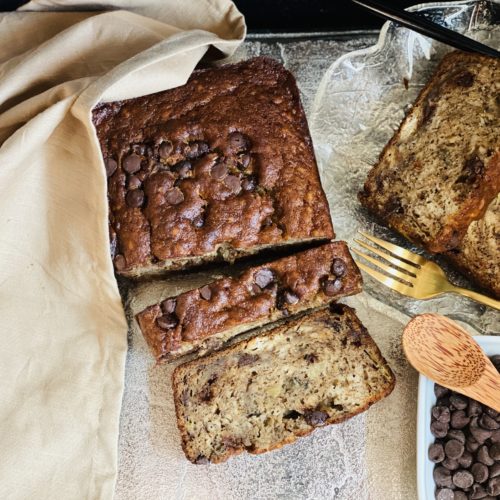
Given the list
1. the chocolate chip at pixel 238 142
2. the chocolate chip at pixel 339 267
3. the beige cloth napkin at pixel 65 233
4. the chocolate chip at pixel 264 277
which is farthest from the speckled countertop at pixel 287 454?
the chocolate chip at pixel 238 142

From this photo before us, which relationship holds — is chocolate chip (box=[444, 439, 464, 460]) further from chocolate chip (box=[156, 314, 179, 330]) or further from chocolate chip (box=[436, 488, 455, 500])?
chocolate chip (box=[156, 314, 179, 330])

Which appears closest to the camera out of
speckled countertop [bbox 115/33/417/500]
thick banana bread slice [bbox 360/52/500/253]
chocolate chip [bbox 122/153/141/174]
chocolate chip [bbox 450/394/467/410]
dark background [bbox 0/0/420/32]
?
thick banana bread slice [bbox 360/52/500/253]

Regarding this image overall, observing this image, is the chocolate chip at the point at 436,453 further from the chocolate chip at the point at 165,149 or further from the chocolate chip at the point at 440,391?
the chocolate chip at the point at 165,149

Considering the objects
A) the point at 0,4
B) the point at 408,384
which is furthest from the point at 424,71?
the point at 0,4

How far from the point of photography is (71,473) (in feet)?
10.0

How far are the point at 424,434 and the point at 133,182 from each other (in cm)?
160

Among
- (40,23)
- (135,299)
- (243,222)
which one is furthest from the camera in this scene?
(135,299)

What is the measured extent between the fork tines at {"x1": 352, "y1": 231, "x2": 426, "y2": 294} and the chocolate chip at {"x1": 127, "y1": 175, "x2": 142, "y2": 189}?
3.14ft

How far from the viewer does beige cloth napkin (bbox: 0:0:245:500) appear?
9.43ft

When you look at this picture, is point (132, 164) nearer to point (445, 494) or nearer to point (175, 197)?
point (175, 197)

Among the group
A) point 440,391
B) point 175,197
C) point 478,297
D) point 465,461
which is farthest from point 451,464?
point 175,197

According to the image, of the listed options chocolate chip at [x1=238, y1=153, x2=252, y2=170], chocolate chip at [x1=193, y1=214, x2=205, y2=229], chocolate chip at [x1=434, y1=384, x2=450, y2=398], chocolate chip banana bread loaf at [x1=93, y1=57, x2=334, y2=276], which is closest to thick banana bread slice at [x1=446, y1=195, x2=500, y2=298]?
chocolate chip at [x1=434, y1=384, x2=450, y2=398]

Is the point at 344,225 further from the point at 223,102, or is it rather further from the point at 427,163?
the point at 223,102

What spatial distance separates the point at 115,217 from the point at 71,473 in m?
1.14
